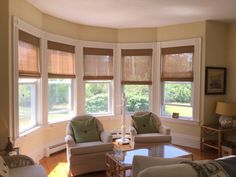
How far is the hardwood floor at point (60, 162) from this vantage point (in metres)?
3.46

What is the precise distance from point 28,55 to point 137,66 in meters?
2.59

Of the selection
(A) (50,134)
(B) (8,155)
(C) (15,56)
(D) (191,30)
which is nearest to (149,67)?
(D) (191,30)

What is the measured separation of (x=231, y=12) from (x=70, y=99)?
356 centimetres

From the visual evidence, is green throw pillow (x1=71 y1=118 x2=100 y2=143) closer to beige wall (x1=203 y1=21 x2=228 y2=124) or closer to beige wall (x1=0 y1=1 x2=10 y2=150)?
beige wall (x1=0 y1=1 x2=10 y2=150)

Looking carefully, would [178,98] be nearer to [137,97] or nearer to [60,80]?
[137,97]

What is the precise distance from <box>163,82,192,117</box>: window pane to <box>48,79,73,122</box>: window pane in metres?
2.19

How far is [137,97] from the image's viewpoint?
217 inches

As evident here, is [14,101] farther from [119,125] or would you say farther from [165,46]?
[165,46]

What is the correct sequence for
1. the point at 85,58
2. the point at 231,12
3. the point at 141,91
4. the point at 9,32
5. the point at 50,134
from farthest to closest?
the point at 141,91 < the point at 85,58 < the point at 50,134 < the point at 231,12 < the point at 9,32

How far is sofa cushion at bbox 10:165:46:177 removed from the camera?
2345 millimetres

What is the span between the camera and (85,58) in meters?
5.10

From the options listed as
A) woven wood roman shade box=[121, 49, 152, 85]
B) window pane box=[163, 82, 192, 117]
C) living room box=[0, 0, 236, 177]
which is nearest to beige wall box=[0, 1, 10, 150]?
living room box=[0, 0, 236, 177]

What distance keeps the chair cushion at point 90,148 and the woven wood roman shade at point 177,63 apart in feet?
7.63

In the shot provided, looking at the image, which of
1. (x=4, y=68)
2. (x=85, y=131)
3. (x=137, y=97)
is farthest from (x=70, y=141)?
(x=137, y=97)
